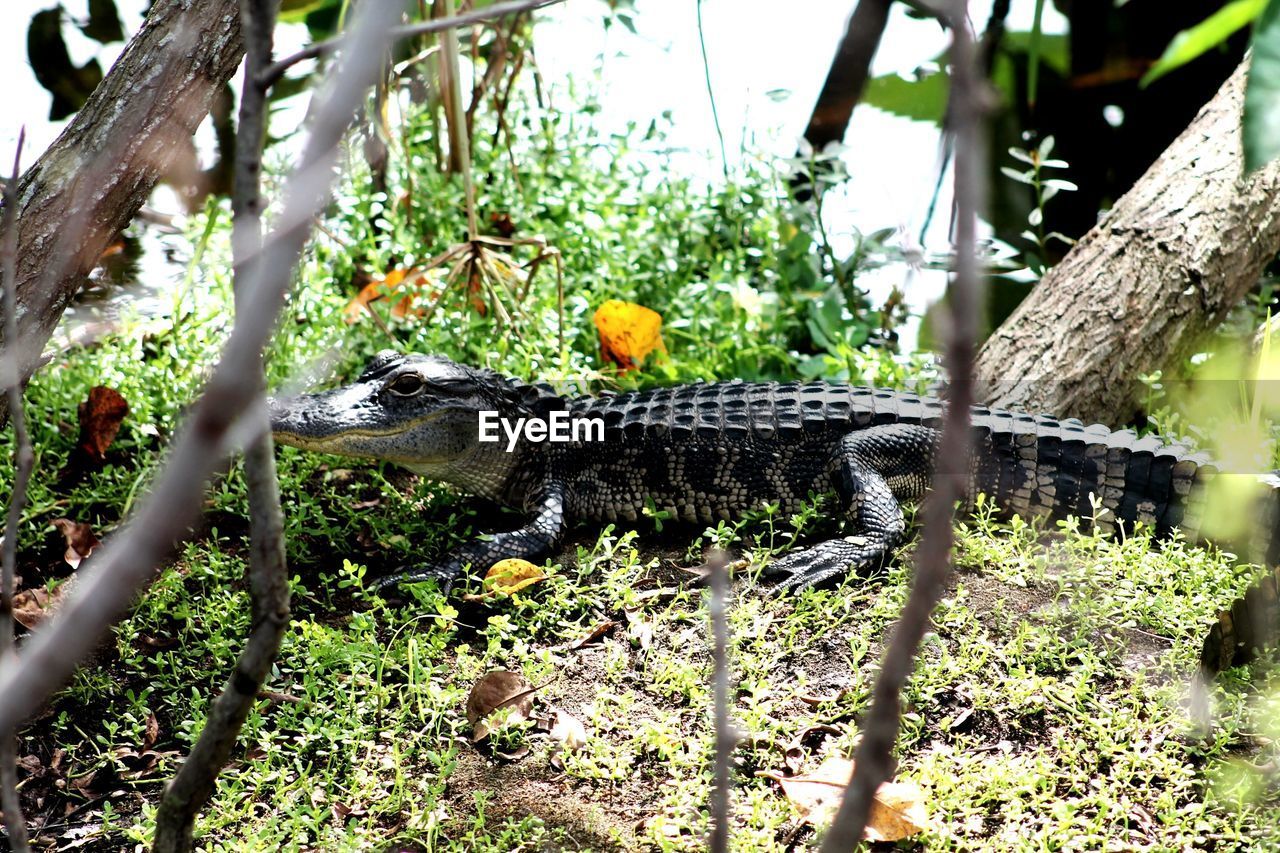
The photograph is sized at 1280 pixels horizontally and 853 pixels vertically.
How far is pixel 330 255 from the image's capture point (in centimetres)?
588

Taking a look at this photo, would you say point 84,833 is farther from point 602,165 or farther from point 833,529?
point 602,165

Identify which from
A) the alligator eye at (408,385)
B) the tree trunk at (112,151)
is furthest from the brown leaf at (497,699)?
the tree trunk at (112,151)

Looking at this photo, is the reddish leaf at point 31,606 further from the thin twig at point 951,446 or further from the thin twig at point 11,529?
the thin twig at point 951,446

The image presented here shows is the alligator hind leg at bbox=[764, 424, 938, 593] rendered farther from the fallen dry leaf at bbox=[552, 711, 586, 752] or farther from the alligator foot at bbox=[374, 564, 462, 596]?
the alligator foot at bbox=[374, 564, 462, 596]

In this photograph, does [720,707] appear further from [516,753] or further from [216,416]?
[516,753]

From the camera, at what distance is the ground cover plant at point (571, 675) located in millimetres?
2988

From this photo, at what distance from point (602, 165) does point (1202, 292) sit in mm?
3119

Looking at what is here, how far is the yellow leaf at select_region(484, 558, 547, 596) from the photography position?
12.5 ft

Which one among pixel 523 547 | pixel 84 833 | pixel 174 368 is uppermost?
pixel 174 368

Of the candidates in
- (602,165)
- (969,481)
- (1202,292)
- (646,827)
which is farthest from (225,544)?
(1202,292)

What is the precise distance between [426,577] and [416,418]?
653mm

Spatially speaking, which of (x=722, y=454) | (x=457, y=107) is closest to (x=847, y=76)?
(x=457, y=107)

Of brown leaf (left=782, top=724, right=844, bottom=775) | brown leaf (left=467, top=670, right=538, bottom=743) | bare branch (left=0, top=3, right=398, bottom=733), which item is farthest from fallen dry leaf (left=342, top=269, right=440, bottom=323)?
bare branch (left=0, top=3, right=398, bottom=733)

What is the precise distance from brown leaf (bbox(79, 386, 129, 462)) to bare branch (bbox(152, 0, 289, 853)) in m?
2.69
